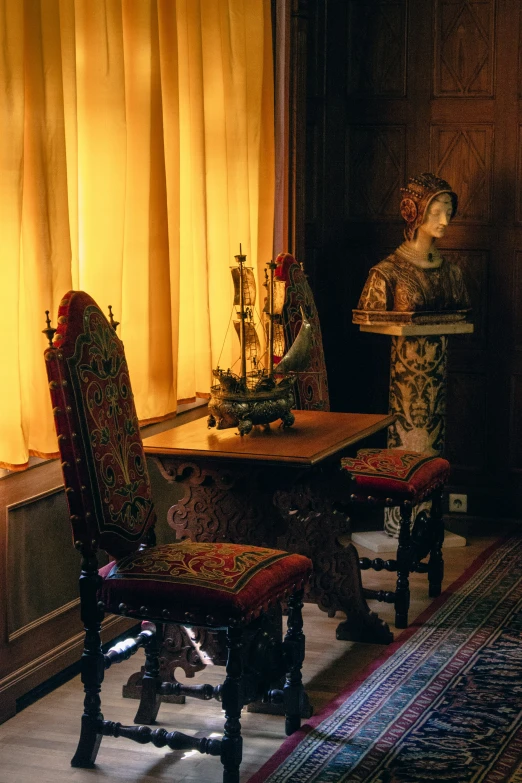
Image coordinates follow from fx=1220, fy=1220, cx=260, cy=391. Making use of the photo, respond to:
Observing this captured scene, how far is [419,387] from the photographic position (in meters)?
5.41

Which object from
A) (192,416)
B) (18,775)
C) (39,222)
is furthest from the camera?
(192,416)

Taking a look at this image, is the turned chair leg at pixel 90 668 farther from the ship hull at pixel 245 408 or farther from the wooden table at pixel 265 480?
the ship hull at pixel 245 408

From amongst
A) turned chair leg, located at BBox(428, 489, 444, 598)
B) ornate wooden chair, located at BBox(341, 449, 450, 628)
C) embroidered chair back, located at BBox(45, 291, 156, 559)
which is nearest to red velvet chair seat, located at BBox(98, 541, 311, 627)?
embroidered chair back, located at BBox(45, 291, 156, 559)

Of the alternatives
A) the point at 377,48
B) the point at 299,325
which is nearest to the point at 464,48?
the point at 377,48

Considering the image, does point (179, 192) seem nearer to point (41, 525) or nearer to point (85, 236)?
point (85, 236)

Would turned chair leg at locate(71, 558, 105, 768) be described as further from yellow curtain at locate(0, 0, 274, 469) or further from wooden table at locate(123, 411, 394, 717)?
yellow curtain at locate(0, 0, 274, 469)

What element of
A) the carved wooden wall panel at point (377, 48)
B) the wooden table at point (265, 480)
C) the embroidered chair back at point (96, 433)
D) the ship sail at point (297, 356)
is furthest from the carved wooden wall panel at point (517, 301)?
the embroidered chair back at point (96, 433)

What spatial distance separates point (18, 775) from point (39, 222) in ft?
5.08

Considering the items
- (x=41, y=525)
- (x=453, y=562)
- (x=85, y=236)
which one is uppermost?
(x=85, y=236)

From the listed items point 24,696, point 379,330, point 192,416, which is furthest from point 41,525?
point 379,330

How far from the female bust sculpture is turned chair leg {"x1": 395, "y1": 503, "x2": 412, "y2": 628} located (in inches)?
46.0

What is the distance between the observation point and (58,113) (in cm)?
364

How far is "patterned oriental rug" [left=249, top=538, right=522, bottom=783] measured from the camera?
3203mm

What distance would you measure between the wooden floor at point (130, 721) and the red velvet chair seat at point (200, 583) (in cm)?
46
